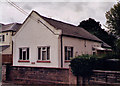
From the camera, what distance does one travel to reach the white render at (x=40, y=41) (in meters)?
18.3

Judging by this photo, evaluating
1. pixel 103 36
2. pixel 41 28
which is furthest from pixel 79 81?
pixel 103 36

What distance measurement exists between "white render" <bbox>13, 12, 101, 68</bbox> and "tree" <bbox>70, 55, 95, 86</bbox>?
6.18 m

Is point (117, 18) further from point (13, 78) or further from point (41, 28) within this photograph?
point (13, 78)

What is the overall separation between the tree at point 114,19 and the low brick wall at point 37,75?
10204 millimetres

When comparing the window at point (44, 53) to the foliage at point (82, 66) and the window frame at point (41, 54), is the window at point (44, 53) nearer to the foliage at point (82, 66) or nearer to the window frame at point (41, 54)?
the window frame at point (41, 54)

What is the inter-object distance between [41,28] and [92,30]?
2966 centimetres

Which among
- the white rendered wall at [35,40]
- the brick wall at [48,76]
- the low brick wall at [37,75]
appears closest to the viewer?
the brick wall at [48,76]

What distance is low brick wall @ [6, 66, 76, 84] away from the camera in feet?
42.0

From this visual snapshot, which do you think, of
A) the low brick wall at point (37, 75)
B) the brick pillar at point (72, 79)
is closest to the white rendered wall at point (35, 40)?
the low brick wall at point (37, 75)

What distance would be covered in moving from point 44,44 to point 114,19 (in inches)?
341

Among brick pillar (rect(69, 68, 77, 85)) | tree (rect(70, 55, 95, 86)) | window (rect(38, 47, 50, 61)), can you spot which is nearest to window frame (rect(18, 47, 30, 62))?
window (rect(38, 47, 50, 61))

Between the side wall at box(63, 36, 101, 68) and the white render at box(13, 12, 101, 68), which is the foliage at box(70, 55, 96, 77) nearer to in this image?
the white render at box(13, 12, 101, 68)

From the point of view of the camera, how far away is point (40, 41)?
774 inches

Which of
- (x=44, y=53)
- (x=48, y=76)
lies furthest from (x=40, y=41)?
(x=48, y=76)
